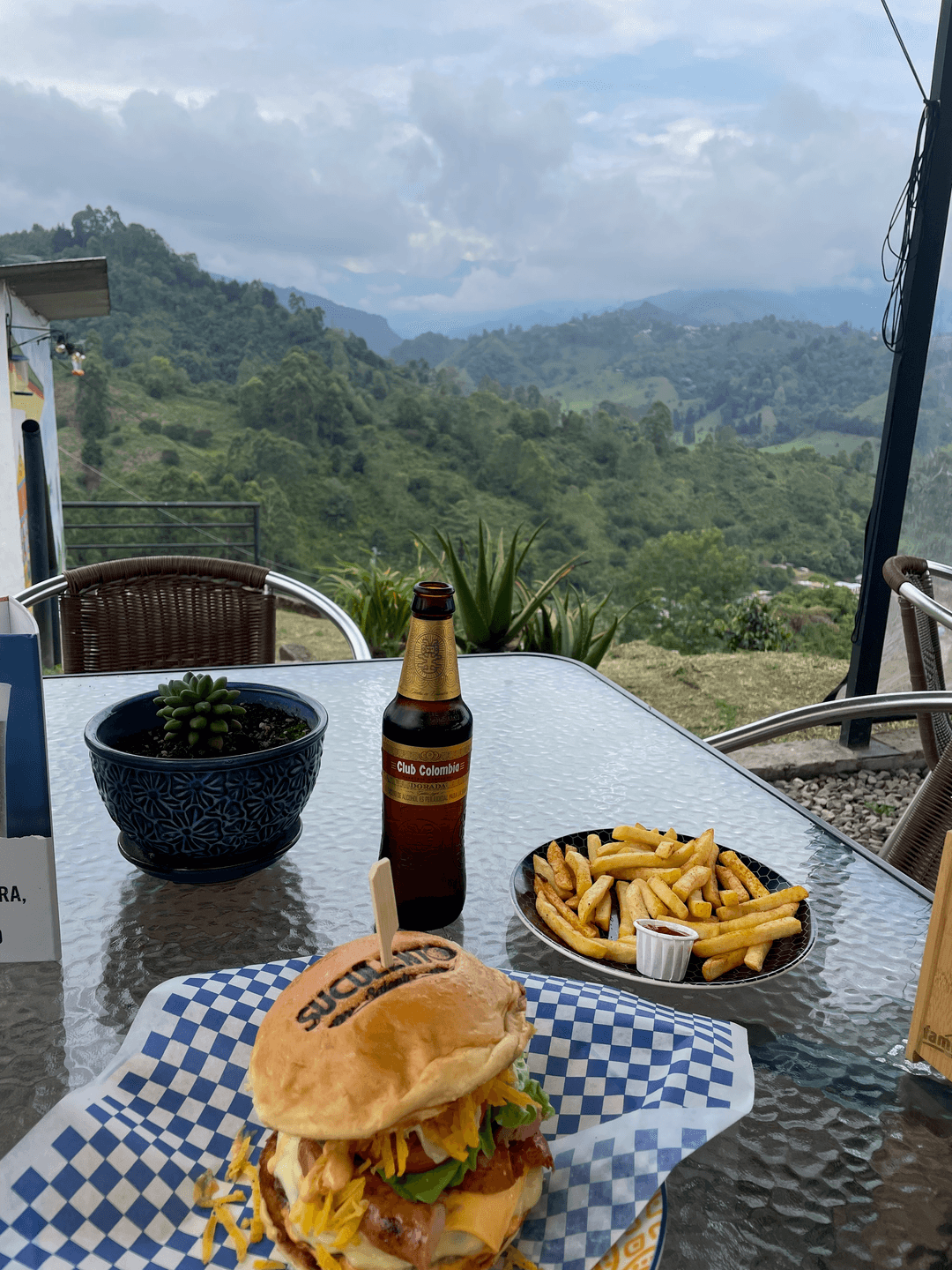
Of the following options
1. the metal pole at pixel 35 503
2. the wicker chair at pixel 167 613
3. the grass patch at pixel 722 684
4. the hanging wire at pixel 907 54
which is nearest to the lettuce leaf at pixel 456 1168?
the wicker chair at pixel 167 613

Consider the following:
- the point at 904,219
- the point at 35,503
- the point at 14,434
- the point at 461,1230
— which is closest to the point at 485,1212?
the point at 461,1230

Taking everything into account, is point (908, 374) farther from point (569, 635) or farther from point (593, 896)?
point (593, 896)

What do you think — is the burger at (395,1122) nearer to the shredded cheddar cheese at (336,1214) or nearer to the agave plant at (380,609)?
the shredded cheddar cheese at (336,1214)

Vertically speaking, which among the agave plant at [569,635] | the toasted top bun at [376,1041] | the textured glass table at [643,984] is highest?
the toasted top bun at [376,1041]

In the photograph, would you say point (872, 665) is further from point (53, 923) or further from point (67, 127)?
point (67, 127)

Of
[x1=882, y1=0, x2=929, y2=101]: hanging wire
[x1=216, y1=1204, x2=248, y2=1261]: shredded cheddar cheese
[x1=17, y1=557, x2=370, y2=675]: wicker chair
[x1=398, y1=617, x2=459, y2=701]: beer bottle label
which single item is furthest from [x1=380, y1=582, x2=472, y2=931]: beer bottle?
[x1=882, y1=0, x2=929, y2=101]: hanging wire

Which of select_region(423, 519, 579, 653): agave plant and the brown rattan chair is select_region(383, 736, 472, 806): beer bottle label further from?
select_region(423, 519, 579, 653): agave plant
